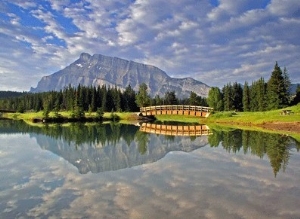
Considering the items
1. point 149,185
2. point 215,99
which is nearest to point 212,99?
point 215,99

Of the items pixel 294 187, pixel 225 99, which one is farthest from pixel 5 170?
pixel 225 99

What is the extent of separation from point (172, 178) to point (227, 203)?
4.93m

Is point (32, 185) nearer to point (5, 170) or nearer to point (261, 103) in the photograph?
point (5, 170)

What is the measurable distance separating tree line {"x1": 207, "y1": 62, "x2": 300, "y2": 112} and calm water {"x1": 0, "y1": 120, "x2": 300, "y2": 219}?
194ft

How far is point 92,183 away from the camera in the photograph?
51.8ft

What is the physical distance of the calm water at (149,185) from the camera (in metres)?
11.7

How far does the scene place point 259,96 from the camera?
102 meters

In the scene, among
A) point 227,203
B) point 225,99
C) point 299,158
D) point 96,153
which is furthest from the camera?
point 225,99

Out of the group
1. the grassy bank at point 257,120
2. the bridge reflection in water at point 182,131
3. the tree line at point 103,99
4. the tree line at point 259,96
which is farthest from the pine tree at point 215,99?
the bridge reflection in water at point 182,131

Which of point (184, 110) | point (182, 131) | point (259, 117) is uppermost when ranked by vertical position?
point (184, 110)

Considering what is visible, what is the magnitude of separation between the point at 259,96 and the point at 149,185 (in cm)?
9415

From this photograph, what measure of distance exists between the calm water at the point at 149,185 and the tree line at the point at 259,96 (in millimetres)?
59087

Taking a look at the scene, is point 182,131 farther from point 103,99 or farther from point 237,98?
point 103,99

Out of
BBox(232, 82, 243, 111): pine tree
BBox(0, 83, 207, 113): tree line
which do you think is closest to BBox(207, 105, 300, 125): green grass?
BBox(232, 82, 243, 111): pine tree
